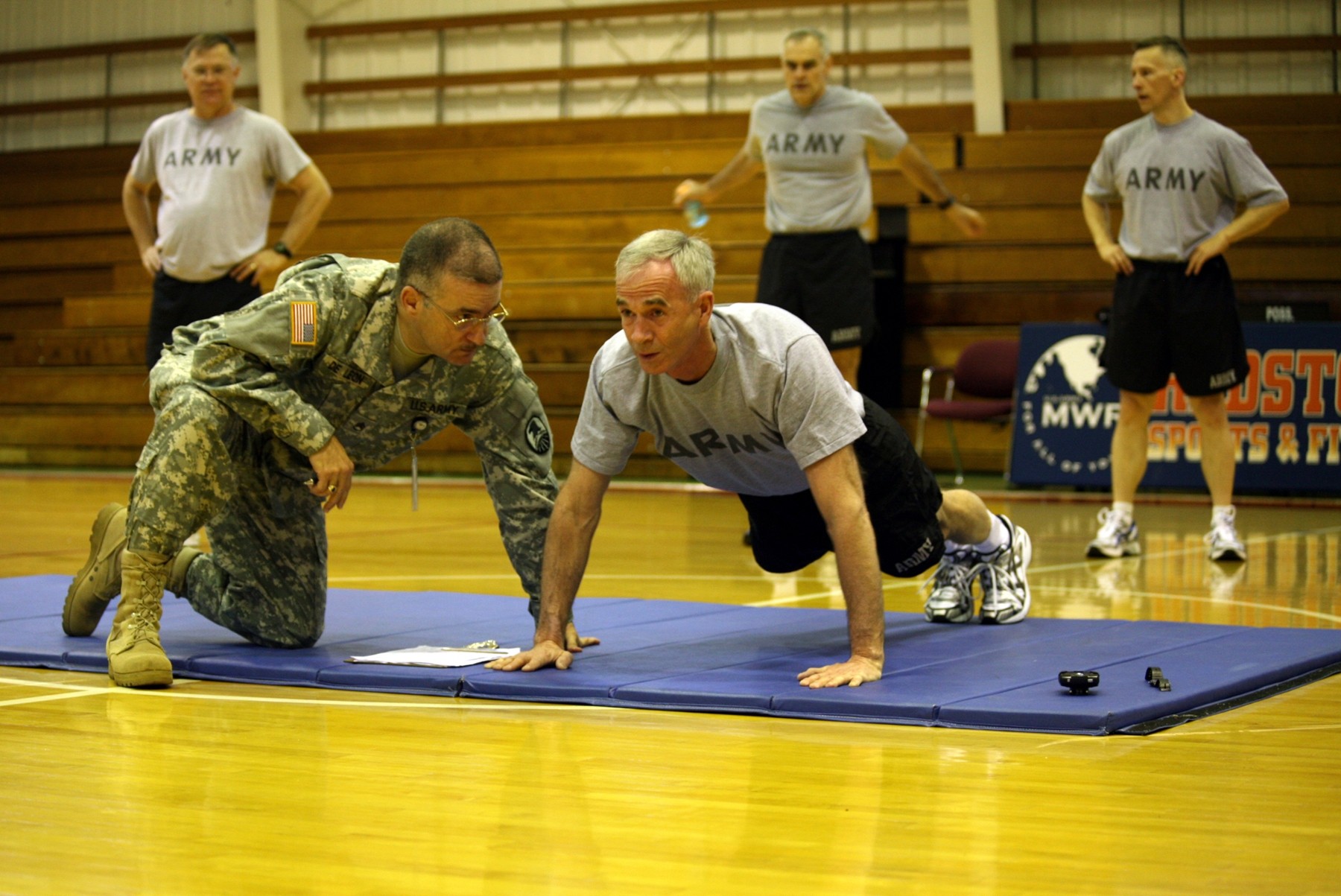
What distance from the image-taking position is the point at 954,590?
3.87 metres

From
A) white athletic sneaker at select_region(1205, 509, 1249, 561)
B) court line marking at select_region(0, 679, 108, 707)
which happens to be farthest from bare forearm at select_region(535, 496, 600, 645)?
white athletic sneaker at select_region(1205, 509, 1249, 561)

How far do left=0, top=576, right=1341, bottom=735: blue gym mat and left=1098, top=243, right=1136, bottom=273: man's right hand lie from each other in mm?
2129

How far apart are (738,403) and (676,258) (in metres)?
0.31

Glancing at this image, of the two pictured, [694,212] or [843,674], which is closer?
[843,674]

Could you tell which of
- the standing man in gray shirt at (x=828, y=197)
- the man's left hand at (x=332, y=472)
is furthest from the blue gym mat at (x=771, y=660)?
the standing man in gray shirt at (x=828, y=197)

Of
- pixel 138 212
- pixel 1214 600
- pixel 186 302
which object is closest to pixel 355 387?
pixel 1214 600

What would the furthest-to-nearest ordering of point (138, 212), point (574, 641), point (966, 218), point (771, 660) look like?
point (966, 218) < point (138, 212) < point (574, 641) < point (771, 660)

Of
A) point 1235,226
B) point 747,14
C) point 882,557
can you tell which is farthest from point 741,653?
point 747,14

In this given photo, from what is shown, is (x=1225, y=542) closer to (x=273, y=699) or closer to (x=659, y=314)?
(x=659, y=314)

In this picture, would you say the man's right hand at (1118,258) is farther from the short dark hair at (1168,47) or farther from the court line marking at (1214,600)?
the court line marking at (1214,600)

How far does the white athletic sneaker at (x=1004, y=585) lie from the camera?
3.82m

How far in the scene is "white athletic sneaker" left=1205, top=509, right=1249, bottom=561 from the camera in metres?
5.49

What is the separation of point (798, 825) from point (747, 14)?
11330mm

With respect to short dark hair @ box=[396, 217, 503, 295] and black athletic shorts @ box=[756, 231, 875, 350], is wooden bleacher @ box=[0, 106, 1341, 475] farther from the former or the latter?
short dark hair @ box=[396, 217, 503, 295]
